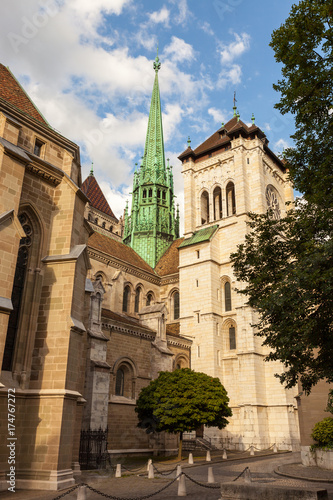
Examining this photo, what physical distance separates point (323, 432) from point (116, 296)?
68.5ft

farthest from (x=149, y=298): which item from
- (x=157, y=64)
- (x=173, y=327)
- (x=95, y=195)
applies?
(x=157, y=64)

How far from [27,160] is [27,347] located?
224 inches

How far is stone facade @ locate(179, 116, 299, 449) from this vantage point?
30.8 meters

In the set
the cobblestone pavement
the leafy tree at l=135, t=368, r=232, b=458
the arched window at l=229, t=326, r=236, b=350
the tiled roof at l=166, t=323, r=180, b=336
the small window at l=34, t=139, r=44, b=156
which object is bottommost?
the cobblestone pavement

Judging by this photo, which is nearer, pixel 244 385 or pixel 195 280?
pixel 244 385

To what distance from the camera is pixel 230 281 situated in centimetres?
3575

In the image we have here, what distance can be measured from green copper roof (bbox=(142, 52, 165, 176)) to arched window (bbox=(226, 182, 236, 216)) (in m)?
12.0

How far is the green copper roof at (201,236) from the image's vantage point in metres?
37.5

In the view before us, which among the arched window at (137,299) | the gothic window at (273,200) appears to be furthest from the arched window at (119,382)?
the gothic window at (273,200)

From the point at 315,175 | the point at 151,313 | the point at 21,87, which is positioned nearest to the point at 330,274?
the point at 315,175

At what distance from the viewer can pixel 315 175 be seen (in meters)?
10.9

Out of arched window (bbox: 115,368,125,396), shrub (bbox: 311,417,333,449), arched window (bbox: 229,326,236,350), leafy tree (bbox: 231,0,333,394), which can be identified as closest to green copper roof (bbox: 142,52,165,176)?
arched window (bbox: 229,326,236,350)

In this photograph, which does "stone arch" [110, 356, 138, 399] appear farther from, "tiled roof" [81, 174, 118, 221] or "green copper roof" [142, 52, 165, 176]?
"tiled roof" [81, 174, 118, 221]

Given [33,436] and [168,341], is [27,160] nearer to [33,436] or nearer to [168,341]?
[33,436]
